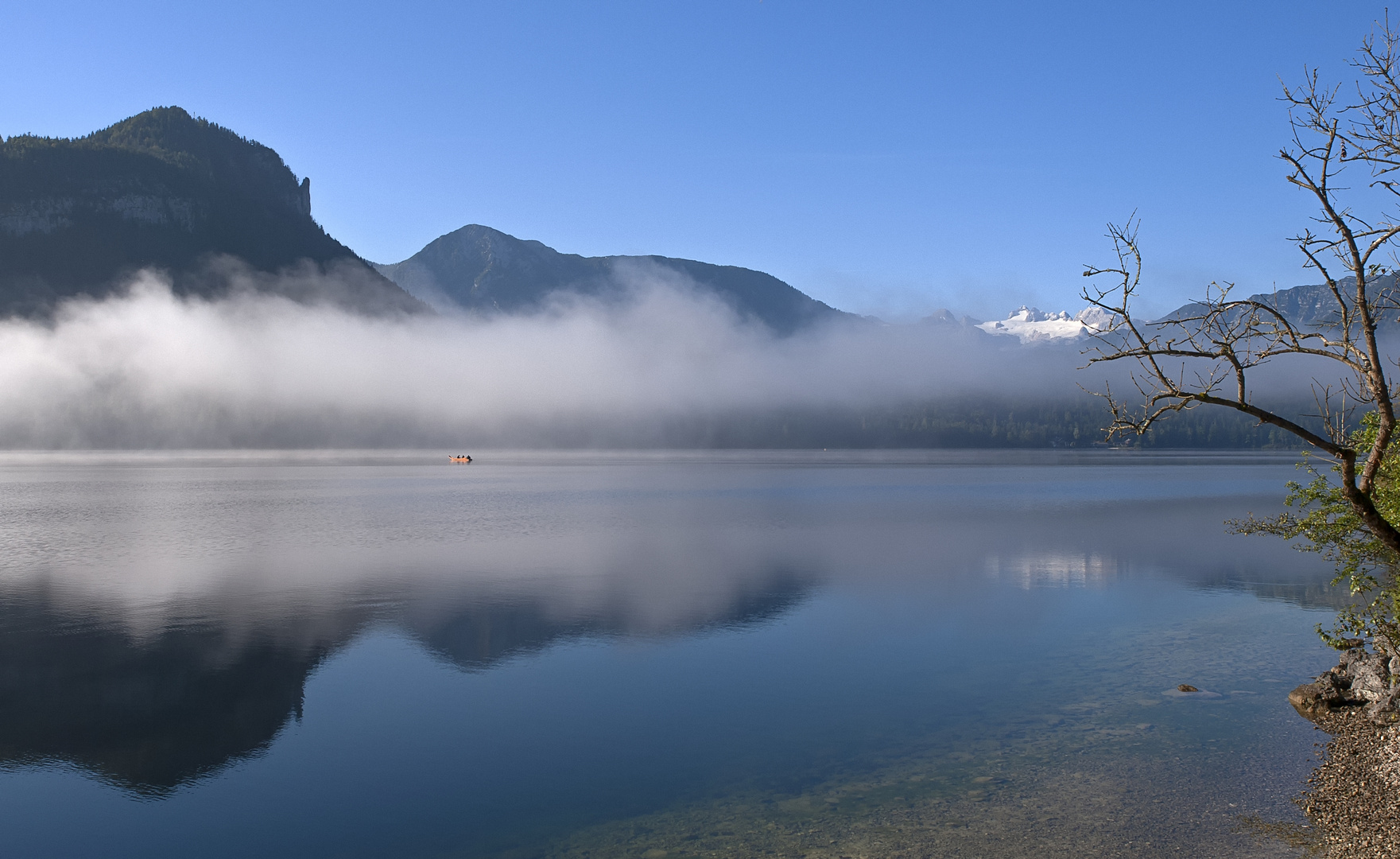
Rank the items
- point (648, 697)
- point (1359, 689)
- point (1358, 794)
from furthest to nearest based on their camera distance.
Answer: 1. point (648, 697)
2. point (1359, 689)
3. point (1358, 794)

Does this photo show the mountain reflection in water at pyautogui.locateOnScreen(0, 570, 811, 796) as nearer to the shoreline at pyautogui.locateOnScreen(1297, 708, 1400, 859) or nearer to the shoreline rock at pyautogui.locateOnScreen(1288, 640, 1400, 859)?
the shoreline rock at pyautogui.locateOnScreen(1288, 640, 1400, 859)

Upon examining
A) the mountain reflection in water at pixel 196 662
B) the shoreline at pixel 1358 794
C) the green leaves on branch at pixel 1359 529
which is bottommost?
the mountain reflection in water at pixel 196 662

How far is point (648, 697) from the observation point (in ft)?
66.5

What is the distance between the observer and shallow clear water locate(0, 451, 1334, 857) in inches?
532

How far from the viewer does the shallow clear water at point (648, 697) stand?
13523mm

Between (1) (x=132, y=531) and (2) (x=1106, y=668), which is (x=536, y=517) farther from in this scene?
(2) (x=1106, y=668)

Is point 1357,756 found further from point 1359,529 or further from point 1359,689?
point 1359,529

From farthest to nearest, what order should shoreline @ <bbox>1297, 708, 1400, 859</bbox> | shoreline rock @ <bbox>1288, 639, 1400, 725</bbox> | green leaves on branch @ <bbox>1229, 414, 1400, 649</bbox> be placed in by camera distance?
1. shoreline rock @ <bbox>1288, 639, 1400, 725</bbox>
2. green leaves on branch @ <bbox>1229, 414, 1400, 649</bbox>
3. shoreline @ <bbox>1297, 708, 1400, 859</bbox>

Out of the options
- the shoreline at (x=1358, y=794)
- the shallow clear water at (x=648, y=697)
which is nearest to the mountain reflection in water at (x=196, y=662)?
the shallow clear water at (x=648, y=697)

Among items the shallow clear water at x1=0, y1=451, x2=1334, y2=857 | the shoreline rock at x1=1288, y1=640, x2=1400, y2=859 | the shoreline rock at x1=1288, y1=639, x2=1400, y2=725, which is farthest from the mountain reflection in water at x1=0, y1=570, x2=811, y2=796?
the shoreline rock at x1=1288, y1=640, x2=1400, y2=859

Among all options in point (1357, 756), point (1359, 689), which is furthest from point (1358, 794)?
point (1359, 689)

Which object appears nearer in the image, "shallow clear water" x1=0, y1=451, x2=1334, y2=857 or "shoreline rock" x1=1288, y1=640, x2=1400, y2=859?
"shoreline rock" x1=1288, y1=640, x2=1400, y2=859

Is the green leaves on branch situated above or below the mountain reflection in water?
above

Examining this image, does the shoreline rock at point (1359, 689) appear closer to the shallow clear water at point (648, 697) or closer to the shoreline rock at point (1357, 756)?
the shoreline rock at point (1357, 756)
